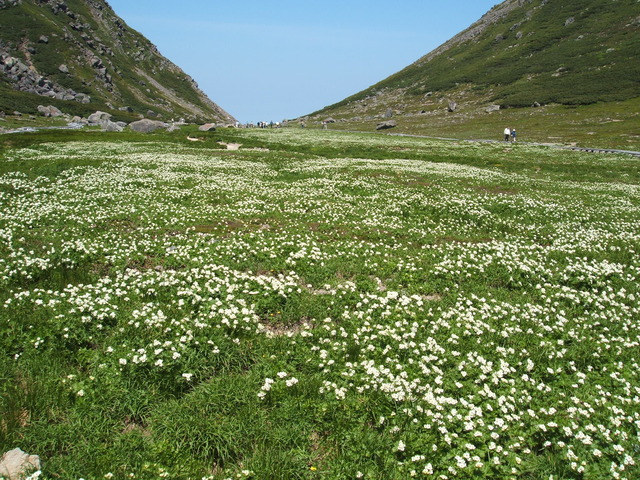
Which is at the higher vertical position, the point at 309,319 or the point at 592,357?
the point at 309,319

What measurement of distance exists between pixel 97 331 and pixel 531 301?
35.7ft

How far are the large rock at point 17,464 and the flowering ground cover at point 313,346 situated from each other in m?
0.25

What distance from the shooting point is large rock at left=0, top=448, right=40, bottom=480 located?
4.70 metres

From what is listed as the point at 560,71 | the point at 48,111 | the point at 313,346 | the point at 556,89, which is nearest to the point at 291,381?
the point at 313,346

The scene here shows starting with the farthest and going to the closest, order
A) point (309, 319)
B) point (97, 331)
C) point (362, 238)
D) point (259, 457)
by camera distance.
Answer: point (362, 238) → point (309, 319) → point (97, 331) → point (259, 457)

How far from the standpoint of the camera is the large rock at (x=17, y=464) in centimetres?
470

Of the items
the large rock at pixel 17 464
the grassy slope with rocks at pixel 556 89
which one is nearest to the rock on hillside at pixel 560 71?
the grassy slope with rocks at pixel 556 89

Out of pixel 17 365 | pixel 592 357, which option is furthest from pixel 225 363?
pixel 592 357


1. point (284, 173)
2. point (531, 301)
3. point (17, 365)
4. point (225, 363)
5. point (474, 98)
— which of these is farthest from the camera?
point (474, 98)

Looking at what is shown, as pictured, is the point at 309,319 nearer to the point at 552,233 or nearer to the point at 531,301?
the point at 531,301

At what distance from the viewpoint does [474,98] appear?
159000 mm

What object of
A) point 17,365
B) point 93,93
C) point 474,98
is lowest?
→ point 17,365

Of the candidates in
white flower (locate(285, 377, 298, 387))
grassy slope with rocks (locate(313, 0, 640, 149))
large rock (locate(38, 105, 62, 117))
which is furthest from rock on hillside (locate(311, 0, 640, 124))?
white flower (locate(285, 377, 298, 387))

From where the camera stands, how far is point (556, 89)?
133875 mm
